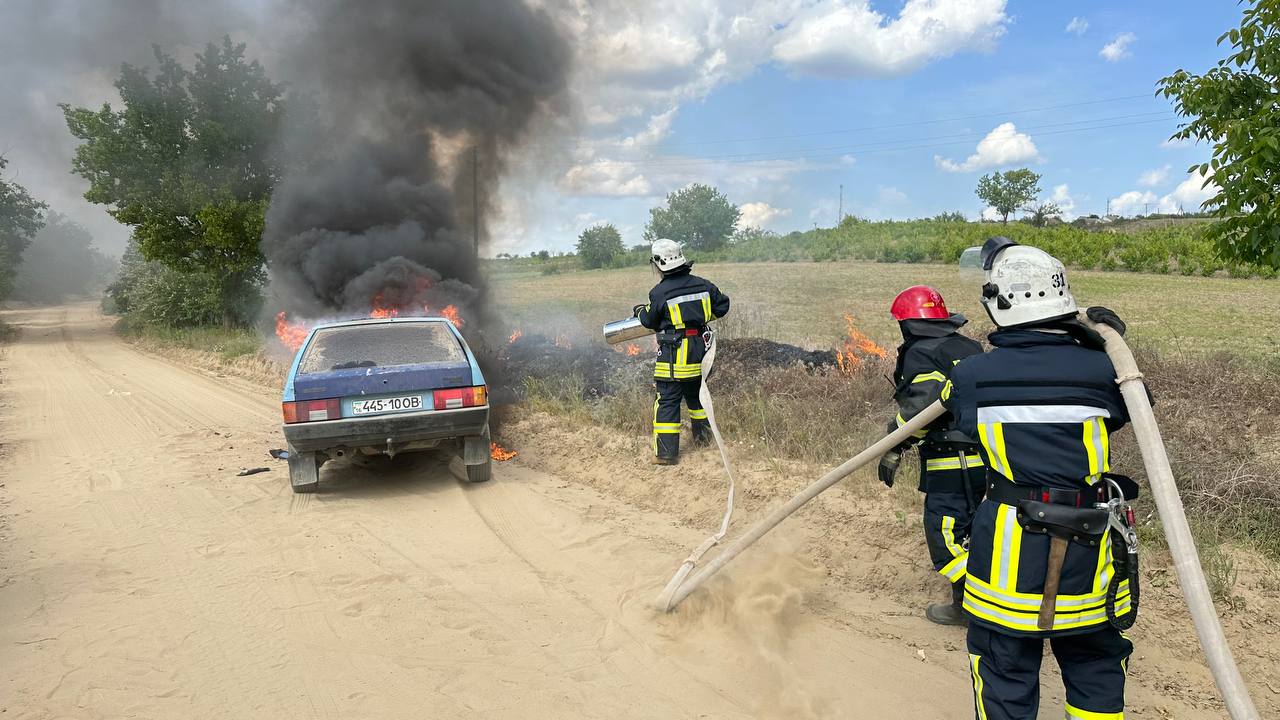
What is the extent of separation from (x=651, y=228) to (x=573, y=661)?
146ft

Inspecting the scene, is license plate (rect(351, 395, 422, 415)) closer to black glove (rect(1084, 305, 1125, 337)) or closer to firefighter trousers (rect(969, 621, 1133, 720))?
firefighter trousers (rect(969, 621, 1133, 720))

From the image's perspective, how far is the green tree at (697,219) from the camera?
4297cm

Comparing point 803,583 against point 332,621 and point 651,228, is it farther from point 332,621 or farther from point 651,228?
point 651,228

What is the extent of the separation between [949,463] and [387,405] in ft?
14.5

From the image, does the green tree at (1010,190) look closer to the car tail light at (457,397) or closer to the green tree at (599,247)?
Answer: the green tree at (599,247)

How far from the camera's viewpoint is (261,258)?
22.9 meters

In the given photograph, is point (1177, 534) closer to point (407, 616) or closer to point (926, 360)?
point (926, 360)

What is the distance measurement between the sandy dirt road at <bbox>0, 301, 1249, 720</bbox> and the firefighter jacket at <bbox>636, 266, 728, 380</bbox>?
1.35 m

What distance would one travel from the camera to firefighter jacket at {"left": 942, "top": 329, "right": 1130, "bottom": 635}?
228 centimetres

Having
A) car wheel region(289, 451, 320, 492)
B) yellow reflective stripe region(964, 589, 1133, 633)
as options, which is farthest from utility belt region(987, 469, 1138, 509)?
car wheel region(289, 451, 320, 492)

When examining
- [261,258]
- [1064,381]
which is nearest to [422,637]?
[1064,381]

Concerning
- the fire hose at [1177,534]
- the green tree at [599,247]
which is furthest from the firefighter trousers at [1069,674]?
the green tree at [599,247]

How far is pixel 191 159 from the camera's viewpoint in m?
22.4

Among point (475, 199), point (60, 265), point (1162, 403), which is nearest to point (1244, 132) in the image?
point (1162, 403)
